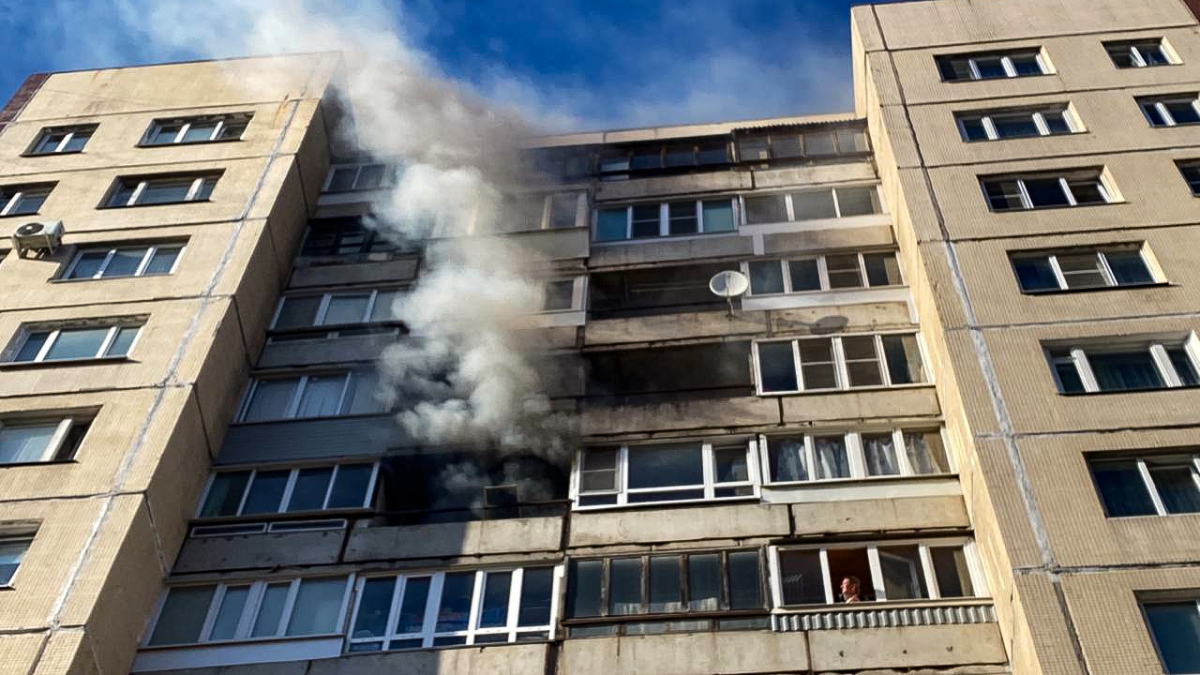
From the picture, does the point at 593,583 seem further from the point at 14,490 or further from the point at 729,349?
the point at 14,490

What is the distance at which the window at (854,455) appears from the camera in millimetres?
15055

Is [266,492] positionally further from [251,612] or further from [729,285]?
[729,285]

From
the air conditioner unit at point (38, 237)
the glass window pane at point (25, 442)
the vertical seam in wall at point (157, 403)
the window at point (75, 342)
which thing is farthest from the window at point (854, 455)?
the air conditioner unit at point (38, 237)

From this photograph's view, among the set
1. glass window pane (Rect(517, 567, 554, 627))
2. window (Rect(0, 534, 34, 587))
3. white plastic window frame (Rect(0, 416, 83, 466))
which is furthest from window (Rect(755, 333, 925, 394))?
window (Rect(0, 534, 34, 587))

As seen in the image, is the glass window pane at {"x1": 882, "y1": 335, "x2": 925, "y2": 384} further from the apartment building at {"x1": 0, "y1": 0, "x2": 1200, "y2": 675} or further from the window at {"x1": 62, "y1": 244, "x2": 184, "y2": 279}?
the window at {"x1": 62, "y1": 244, "x2": 184, "y2": 279}

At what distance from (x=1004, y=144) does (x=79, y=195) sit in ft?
56.7

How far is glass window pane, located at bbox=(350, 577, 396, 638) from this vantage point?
13547 millimetres

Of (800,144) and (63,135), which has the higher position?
(800,144)

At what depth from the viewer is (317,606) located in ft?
45.8

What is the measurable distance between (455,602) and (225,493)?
430 cm

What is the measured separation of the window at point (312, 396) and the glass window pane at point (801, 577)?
271 inches

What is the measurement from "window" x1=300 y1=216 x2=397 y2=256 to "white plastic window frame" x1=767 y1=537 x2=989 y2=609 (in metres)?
10.5

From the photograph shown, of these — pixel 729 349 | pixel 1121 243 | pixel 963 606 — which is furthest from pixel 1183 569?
pixel 729 349

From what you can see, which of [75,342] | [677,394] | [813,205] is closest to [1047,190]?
[813,205]
